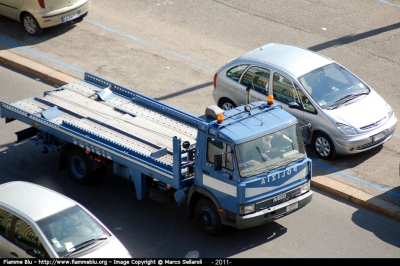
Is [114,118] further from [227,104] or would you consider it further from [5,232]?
[5,232]

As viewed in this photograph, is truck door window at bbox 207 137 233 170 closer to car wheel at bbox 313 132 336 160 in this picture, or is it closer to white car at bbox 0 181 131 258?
white car at bbox 0 181 131 258

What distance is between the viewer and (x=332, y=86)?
14141 millimetres

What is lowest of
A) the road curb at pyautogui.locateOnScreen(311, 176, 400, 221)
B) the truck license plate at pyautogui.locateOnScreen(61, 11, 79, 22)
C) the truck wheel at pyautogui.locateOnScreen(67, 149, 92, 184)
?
the road curb at pyautogui.locateOnScreen(311, 176, 400, 221)

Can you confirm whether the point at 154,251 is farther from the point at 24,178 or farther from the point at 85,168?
the point at 24,178

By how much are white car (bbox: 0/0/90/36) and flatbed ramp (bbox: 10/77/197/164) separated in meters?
4.31

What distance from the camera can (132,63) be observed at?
17.5 meters

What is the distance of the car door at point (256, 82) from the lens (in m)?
14.4

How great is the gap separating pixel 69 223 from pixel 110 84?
4475 millimetres

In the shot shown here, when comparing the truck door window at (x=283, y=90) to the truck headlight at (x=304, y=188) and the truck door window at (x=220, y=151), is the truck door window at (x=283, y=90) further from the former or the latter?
the truck door window at (x=220, y=151)

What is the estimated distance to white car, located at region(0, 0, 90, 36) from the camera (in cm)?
1809

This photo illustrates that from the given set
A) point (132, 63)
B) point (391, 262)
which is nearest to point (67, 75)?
point (132, 63)

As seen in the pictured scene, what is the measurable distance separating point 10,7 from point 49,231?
9768mm

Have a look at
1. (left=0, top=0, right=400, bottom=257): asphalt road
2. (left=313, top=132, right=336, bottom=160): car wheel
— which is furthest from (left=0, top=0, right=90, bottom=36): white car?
(left=313, top=132, right=336, bottom=160): car wheel

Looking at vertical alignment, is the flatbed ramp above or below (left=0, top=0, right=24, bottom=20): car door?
below
